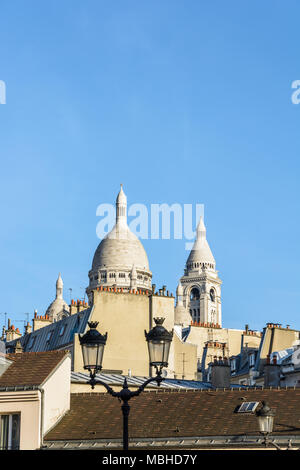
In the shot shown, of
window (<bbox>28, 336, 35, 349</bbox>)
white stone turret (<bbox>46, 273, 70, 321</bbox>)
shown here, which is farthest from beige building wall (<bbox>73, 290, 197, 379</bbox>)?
white stone turret (<bbox>46, 273, 70, 321</bbox>)

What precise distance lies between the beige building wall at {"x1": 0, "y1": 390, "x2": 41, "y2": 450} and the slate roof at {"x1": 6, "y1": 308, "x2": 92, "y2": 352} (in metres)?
29.3

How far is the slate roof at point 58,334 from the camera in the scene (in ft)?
222

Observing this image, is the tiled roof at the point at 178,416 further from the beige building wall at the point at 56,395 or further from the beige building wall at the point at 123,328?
the beige building wall at the point at 123,328

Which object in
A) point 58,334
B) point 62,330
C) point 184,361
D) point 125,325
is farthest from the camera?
point 58,334

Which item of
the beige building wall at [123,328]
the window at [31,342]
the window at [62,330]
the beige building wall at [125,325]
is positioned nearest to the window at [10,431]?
the beige building wall at [125,325]

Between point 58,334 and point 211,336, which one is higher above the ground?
point 211,336

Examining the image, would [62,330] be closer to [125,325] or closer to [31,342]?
[31,342]

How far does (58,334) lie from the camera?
245 feet

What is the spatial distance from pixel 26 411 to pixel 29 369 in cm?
213

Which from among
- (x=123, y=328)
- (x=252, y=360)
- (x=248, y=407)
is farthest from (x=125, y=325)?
(x=248, y=407)

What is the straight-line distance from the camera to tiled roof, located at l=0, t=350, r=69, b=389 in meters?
35.1

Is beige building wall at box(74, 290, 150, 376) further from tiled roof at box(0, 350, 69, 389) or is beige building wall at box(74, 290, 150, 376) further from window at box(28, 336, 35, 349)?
tiled roof at box(0, 350, 69, 389)

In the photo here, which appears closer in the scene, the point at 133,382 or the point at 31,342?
the point at 133,382
